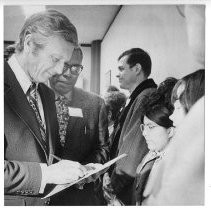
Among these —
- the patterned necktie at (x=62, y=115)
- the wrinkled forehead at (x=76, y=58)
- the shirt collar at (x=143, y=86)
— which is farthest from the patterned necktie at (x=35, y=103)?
the shirt collar at (x=143, y=86)

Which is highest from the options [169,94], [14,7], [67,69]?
[14,7]

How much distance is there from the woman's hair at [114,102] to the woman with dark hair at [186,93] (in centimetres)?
42

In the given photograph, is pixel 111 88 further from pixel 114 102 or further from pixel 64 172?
pixel 64 172

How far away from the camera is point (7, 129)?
2.97 m

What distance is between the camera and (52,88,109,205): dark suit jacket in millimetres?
3037

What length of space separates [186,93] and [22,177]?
1.49 metres

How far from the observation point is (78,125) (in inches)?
121

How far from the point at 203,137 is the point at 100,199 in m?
0.99

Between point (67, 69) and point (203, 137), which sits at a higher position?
point (67, 69)

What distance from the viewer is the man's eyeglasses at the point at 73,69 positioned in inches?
120

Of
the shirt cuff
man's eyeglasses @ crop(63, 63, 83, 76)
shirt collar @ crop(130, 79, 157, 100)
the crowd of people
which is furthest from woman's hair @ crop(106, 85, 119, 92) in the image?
the shirt cuff

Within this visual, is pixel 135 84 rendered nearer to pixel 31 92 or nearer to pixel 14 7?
pixel 31 92
